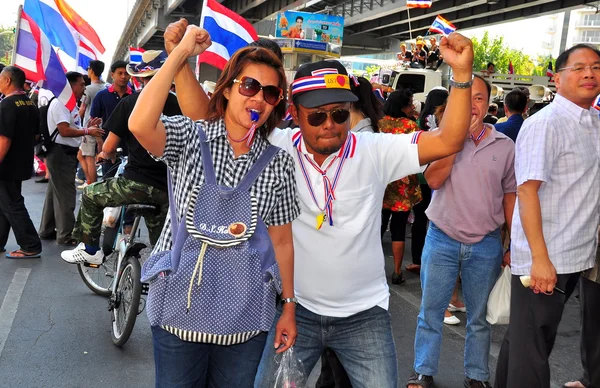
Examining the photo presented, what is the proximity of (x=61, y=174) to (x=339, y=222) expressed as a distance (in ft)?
22.6

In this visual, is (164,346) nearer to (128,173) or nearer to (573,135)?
(573,135)

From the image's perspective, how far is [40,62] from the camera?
9.05m

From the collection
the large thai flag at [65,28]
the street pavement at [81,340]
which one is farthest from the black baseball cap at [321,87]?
the large thai flag at [65,28]

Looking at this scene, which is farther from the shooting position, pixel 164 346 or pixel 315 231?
pixel 315 231

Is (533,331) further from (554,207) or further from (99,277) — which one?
(99,277)

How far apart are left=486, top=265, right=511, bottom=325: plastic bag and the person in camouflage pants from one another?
2.67 m

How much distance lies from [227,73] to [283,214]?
591 mm

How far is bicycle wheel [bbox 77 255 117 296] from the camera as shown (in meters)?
6.46

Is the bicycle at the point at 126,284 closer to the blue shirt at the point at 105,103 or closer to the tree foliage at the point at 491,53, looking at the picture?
the blue shirt at the point at 105,103

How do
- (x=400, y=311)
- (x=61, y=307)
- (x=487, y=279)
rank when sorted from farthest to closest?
(x=400, y=311) < (x=61, y=307) < (x=487, y=279)

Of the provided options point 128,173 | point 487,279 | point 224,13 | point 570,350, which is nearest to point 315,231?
point 487,279

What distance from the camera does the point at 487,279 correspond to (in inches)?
173

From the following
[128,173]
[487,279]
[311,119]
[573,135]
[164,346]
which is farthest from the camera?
[128,173]

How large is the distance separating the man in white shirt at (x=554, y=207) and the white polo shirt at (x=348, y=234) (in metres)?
0.93
